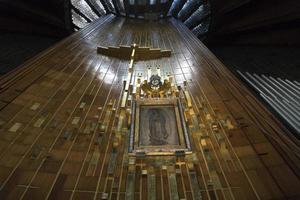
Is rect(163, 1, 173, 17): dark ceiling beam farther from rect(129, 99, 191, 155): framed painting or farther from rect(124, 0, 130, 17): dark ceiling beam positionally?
rect(129, 99, 191, 155): framed painting

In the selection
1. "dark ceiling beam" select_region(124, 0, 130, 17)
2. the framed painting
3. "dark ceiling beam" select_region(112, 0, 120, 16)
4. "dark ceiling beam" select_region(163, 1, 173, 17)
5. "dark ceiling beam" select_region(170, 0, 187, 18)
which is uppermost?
"dark ceiling beam" select_region(170, 0, 187, 18)

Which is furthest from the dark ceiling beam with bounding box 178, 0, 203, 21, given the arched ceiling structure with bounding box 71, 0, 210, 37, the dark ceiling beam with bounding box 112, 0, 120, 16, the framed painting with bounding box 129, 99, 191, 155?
the framed painting with bounding box 129, 99, 191, 155

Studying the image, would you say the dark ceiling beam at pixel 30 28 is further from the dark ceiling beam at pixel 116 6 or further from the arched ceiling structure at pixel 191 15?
the dark ceiling beam at pixel 116 6

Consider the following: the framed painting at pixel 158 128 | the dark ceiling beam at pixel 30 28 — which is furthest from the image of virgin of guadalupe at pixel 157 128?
the dark ceiling beam at pixel 30 28

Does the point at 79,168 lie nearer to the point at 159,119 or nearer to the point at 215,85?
the point at 159,119

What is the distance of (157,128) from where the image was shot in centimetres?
220

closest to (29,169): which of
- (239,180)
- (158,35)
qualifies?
(239,180)

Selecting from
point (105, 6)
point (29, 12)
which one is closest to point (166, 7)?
point (105, 6)

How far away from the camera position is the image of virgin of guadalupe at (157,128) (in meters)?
2.07

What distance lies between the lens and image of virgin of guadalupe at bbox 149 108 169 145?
6.79 feet

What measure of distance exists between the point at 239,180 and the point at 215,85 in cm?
149

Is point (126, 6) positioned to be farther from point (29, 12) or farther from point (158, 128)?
point (158, 128)

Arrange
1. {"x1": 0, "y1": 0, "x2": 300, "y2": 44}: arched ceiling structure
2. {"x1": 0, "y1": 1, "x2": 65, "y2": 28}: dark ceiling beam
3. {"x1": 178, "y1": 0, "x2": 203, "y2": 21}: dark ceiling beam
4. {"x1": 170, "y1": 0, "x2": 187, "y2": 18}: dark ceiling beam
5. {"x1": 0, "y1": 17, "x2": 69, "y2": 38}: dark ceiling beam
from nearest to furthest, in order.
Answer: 1. {"x1": 0, "y1": 0, "x2": 300, "y2": 44}: arched ceiling structure
2. {"x1": 0, "y1": 1, "x2": 65, "y2": 28}: dark ceiling beam
3. {"x1": 0, "y1": 17, "x2": 69, "y2": 38}: dark ceiling beam
4. {"x1": 178, "y1": 0, "x2": 203, "y2": 21}: dark ceiling beam
5. {"x1": 170, "y1": 0, "x2": 187, "y2": 18}: dark ceiling beam

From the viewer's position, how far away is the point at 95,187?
5.68 feet
